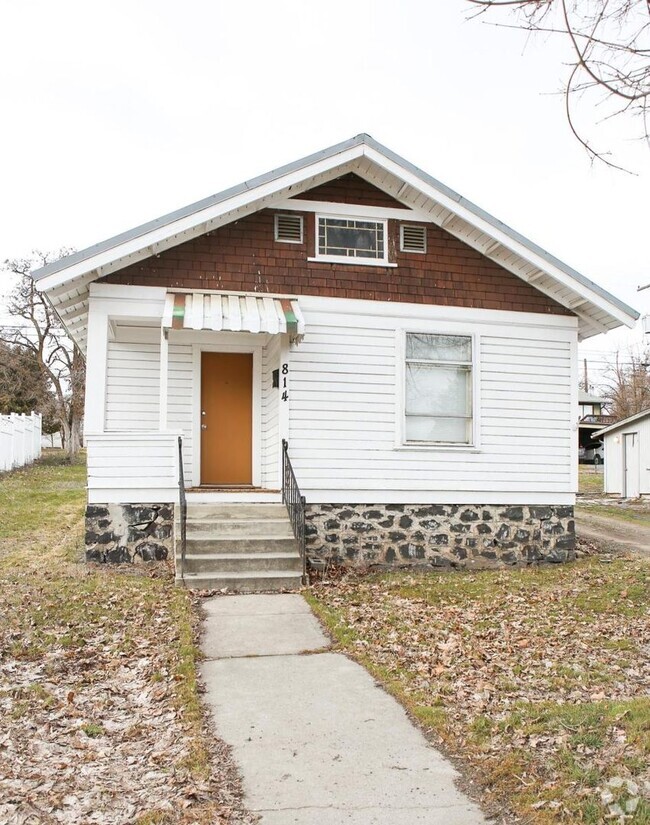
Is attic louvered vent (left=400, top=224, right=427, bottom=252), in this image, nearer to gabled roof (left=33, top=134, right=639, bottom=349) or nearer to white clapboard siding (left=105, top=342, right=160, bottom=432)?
gabled roof (left=33, top=134, right=639, bottom=349)

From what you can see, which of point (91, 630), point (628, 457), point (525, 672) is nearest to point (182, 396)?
point (91, 630)

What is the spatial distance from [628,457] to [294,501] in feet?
60.8

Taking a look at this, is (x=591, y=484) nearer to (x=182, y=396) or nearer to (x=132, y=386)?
(x=182, y=396)

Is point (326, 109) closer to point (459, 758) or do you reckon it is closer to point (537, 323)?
point (459, 758)

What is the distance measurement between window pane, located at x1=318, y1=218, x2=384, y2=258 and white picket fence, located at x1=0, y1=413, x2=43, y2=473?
17392 mm

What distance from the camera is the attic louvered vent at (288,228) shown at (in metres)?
11.2

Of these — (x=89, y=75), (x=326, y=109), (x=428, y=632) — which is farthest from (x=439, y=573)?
(x=89, y=75)

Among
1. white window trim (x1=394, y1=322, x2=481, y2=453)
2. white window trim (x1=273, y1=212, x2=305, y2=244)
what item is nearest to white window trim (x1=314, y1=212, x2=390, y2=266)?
white window trim (x1=273, y1=212, x2=305, y2=244)

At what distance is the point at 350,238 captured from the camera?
37.4ft

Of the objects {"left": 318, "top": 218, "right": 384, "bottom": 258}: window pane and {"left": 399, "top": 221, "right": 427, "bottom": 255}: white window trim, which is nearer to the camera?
{"left": 318, "top": 218, "right": 384, "bottom": 258}: window pane

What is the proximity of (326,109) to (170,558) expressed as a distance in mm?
6466

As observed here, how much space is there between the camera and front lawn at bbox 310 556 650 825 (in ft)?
13.3

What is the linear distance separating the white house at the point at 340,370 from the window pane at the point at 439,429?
24 millimetres

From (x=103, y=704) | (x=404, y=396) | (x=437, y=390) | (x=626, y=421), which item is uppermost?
(x=437, y=390)
